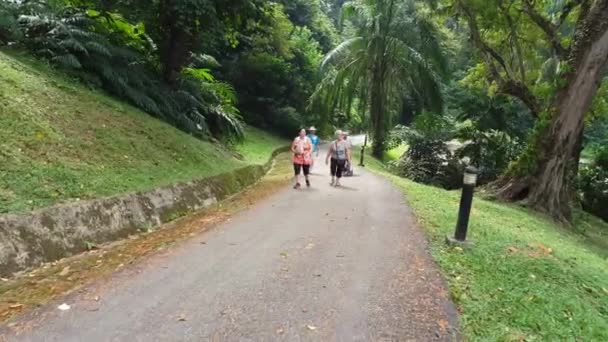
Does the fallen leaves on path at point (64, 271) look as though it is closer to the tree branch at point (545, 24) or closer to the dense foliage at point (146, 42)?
the dense foliage at point (146, 42)

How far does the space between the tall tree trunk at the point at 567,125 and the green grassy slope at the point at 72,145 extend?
350 inches

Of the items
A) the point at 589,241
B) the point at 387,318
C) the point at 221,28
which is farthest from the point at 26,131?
the point at 589,241

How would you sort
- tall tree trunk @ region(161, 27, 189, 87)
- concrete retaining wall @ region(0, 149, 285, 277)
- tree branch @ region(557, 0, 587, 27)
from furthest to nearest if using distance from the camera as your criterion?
1. tree branch @ region(557, 0, 587, 27)
2. tall tree trunk @ region(161, 27, 189, 87)
3. concrete retaining wall @ region(0, 149, 285, 277)

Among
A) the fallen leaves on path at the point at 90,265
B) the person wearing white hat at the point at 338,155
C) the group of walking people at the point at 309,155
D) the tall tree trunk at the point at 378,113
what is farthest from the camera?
the tall tree trunk at the point at 378,113

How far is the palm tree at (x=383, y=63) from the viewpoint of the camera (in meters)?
24.7

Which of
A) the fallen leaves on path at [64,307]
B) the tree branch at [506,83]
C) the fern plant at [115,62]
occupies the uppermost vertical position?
the tree branch at [506,83]

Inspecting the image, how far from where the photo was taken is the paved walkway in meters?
3.98


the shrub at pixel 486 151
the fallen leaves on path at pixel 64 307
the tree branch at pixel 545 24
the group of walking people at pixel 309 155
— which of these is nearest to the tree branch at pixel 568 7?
the tree branch at pixel 545 24

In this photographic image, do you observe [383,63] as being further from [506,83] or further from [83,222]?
[83,222]

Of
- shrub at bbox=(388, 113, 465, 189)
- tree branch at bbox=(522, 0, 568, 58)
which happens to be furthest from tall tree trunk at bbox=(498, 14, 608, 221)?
shrub at bbox=(388, 113, 465, 189)

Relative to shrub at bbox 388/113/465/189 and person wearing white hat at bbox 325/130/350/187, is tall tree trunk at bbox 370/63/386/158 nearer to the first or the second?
shrub at bbox 388/113/465/189

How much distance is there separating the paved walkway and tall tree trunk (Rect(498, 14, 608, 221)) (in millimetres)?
7494

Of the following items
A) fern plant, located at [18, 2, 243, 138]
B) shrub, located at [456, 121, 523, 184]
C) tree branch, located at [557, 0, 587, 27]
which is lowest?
shrub, located at [456, 121, 523, 184]

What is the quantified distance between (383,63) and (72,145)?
2053 centimetres
